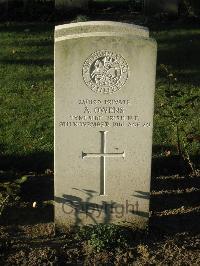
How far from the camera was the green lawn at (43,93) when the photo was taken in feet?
23.3

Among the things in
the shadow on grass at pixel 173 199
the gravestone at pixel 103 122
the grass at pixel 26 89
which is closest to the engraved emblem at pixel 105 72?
the gravestone at pixel 103 122

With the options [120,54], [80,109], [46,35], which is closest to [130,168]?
[80,109]

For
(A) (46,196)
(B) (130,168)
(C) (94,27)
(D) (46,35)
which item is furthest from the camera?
(D) (46,35)

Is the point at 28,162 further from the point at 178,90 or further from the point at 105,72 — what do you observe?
the point at 105,72

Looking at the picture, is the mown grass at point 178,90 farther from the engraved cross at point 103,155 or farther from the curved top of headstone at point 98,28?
the curved top of headstone at point 98,28

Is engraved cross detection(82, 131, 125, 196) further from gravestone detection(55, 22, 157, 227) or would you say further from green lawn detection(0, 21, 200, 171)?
green lawn detection(0, 21, 200, 171)

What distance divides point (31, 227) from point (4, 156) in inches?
64.2

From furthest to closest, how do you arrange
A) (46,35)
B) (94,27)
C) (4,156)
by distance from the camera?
(46,35) < (4,156) < (94,27)

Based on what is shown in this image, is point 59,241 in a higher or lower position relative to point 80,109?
lower

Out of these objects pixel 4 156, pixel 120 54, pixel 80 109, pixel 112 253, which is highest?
pixel 120 54

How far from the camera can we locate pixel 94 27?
4828 mm

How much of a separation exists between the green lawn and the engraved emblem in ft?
4.40

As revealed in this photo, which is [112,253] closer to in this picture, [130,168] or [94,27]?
[130,168]

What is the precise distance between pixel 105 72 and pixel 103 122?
43 centimetres
